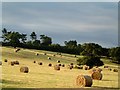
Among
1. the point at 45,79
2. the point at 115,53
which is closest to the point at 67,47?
the point at 115,53

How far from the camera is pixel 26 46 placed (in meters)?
135

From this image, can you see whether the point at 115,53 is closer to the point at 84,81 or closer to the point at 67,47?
the point at 67,47

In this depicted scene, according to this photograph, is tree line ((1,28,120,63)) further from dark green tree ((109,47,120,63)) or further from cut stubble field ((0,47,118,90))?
cut stubble field ((0,47,118,90))

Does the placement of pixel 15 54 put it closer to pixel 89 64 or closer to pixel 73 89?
pixel 89 64

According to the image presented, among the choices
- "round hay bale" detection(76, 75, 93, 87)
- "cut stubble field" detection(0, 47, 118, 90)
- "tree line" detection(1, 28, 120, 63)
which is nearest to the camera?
"cut stubble field" detection(0, 47, 118, 90)

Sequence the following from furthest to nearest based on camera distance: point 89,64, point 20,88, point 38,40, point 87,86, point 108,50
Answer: point 38,40, point 108,50, point 89,64, point 87,86, point 20,88

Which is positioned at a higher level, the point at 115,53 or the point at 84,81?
the point at 115,53

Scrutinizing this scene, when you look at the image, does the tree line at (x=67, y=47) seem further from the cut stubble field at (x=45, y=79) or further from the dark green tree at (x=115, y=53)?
the cut stubble field at (x=45, y=79)

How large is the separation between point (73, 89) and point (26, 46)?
361 feet

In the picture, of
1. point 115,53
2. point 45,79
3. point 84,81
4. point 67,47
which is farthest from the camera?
point 67,47

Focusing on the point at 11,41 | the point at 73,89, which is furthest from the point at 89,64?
the point at 11,41

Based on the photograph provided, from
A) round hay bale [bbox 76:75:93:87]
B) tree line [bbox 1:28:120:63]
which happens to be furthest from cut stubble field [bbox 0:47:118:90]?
tree line [bbox 1:28:120:63]

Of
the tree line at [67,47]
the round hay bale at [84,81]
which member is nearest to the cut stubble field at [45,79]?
the round hay bale at [84,81]

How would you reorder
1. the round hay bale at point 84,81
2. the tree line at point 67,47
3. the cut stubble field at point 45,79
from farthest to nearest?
the tree line at point 67,47, the round hay bale at point 84,81, the cut stubble field at point 45,79
